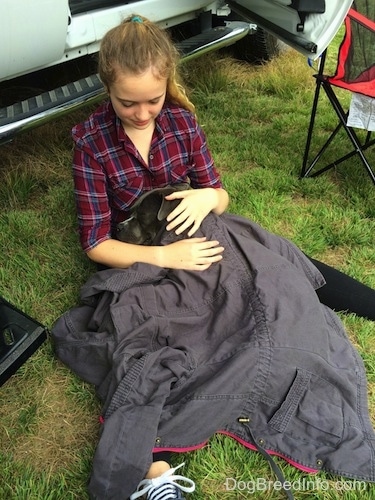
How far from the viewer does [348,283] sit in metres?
2.00

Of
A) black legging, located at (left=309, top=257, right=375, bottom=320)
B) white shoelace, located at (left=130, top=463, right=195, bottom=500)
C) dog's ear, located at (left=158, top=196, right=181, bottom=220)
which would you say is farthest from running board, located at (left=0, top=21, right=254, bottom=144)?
white shoelace, located at (left=130, top=463, right=195, bottom=500)

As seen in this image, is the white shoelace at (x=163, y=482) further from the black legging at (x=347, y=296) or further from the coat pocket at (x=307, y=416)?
the black legging at (x=347, y=296)

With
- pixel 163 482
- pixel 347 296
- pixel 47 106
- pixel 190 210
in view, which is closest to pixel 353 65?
pixel 347 296

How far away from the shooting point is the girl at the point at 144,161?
5.28 feet

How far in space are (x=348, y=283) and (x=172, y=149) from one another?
828 millimetres

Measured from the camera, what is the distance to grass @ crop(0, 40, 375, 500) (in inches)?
58.8

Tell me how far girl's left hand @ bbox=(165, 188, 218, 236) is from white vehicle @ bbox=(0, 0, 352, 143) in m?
0.77

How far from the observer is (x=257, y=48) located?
13.2ft

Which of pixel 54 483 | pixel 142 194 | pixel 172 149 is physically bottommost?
pixel 54 483

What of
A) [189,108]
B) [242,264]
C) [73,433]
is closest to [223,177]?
[189,108]

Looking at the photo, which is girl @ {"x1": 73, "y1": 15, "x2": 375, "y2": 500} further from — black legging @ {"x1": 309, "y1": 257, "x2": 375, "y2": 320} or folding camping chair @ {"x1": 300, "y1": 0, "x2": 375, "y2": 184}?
folding camping chair @ {"x1": 300, "y1": 0, "x2": 375, "y2": 184}

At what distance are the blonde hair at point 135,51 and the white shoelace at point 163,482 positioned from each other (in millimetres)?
1140

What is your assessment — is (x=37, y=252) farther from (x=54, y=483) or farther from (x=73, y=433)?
(x=54, y=483)

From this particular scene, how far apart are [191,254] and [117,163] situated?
1.31 feet
